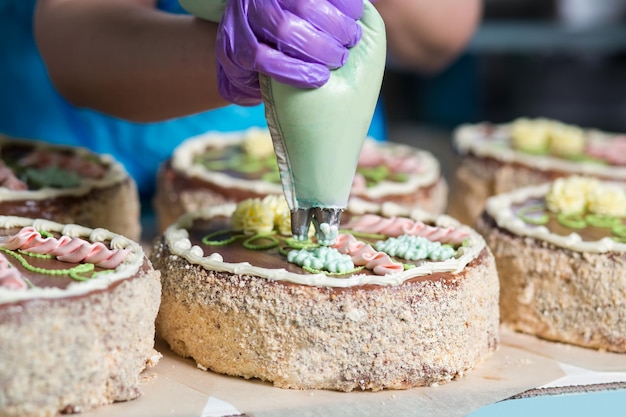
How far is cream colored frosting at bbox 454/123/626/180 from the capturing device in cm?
302

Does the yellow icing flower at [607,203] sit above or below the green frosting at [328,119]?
below

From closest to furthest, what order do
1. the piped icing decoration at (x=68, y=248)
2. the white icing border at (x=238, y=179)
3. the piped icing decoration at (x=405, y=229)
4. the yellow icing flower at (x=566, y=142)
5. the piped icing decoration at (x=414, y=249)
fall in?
the piped icing decoration at (x=68, y=248) < the piped icing decoration at (x=414, y=249) < the piped icing decoration at (x=405, y=229) < the white icing border at (x=238, y=179) < the yellow icing flower at (x=566, y=142)

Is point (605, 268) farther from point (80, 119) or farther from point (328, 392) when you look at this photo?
point (80, 119)

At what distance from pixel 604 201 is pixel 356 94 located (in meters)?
1.02

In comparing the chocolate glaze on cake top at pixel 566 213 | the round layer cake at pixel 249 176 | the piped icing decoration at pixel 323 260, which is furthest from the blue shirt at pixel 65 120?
the piped icing decoration at pixel 323 260

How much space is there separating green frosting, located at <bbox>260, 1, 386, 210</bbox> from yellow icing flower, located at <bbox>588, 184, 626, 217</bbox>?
94cm

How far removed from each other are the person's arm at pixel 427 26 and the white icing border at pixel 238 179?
41cm

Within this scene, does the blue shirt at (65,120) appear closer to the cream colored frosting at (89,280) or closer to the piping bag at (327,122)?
the cream colored frosting at (89,280)

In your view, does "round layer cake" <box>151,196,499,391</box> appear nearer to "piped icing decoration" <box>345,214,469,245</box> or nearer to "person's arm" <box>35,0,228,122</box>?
"piped icing decoration" <box>345,214,469,245</box>

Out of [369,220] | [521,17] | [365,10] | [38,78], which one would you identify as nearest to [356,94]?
[365,10]

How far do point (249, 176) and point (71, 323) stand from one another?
4.43 feet

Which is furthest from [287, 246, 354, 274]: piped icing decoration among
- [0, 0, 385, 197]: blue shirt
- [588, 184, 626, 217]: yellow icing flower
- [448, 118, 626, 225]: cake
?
[0, 0, 385, 197]: blue shirt

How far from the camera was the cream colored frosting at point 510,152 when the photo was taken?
302 centimetres

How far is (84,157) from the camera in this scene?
9.28 ft
